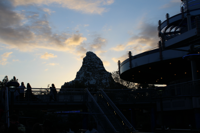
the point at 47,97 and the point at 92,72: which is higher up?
the point at 92,72

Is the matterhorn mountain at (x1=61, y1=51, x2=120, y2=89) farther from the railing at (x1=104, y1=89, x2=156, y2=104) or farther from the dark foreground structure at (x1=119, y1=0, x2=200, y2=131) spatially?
the railing at (x1=104, y1=89, x2=156, y2=104)

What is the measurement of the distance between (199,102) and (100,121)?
9909mm

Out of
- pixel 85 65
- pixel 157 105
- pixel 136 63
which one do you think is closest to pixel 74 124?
pixel 136 63

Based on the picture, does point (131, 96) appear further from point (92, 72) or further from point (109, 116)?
point (92, 72)

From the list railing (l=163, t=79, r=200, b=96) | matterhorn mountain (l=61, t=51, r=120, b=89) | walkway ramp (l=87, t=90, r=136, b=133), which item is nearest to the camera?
walkway ramp (l=87, t=90, r=136, b=133)

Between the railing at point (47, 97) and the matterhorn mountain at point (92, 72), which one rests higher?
the matterhorn mountain at point (92, 72)

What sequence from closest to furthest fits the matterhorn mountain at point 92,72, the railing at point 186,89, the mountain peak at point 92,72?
the railing at point 186,89
the matterhorn mountain at point 92,72
the mountain peak at point 92,72

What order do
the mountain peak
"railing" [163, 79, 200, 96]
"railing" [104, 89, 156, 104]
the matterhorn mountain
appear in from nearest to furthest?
"railing" [163, 79, 200, 96] < "railing" [104, 89, 156, 104] < the matterhorn mountain < the mountain peak

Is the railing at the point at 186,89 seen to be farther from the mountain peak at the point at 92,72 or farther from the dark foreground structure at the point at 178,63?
the mountain peak at the point at 92,72

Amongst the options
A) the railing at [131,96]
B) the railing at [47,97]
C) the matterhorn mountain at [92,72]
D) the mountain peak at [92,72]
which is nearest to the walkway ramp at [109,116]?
the railing at [47,97]

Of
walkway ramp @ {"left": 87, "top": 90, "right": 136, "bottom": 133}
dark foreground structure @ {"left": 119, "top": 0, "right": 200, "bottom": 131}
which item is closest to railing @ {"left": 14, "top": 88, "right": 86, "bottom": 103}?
walkway ramp @ {"left": 87, "top": 90, "right": 136, "bottom": 133}

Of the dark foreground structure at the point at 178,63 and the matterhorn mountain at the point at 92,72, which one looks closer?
the dark foreground structure at the point at 178,63

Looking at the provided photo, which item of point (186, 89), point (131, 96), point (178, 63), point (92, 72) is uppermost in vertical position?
point (92, 72)

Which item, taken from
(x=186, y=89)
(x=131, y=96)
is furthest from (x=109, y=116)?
(x=186, y=89)
